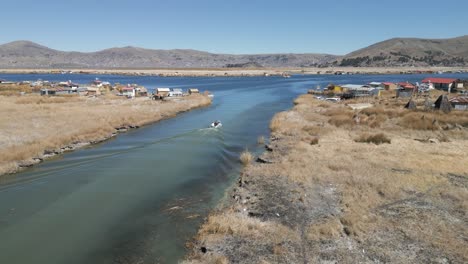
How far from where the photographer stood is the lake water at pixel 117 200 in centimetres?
1739

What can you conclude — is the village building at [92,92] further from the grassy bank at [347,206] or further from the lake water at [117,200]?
the grassy bank at [347,206]

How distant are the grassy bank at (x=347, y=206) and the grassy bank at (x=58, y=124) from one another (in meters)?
20.0

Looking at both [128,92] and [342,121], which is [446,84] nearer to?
[342,121]

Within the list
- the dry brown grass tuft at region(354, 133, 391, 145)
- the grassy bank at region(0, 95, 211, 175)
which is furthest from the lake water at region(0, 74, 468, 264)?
the dry brown grass tuft at region(354, 133, 391, 145)

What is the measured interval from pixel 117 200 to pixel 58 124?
26.1 m

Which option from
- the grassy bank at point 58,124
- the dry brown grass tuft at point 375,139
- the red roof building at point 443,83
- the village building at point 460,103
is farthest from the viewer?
the red roof building at point 443,83

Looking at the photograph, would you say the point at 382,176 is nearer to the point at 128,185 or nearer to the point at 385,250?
the point at 385,250

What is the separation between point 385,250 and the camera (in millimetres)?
15523

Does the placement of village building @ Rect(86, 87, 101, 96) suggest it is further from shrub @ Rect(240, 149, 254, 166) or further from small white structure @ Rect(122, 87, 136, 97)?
shrub @ Rect(240, 149, 254, 166)

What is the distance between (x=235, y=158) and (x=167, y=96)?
5439 centimetres

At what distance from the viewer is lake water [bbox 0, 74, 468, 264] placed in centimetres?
1739

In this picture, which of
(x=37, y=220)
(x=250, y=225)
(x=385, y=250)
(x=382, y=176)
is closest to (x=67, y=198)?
(x=37, y=220)

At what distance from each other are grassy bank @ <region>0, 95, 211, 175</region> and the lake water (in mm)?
1903

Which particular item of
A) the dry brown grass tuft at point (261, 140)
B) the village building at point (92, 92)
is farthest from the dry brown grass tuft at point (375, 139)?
the village building at point (92, 92)
